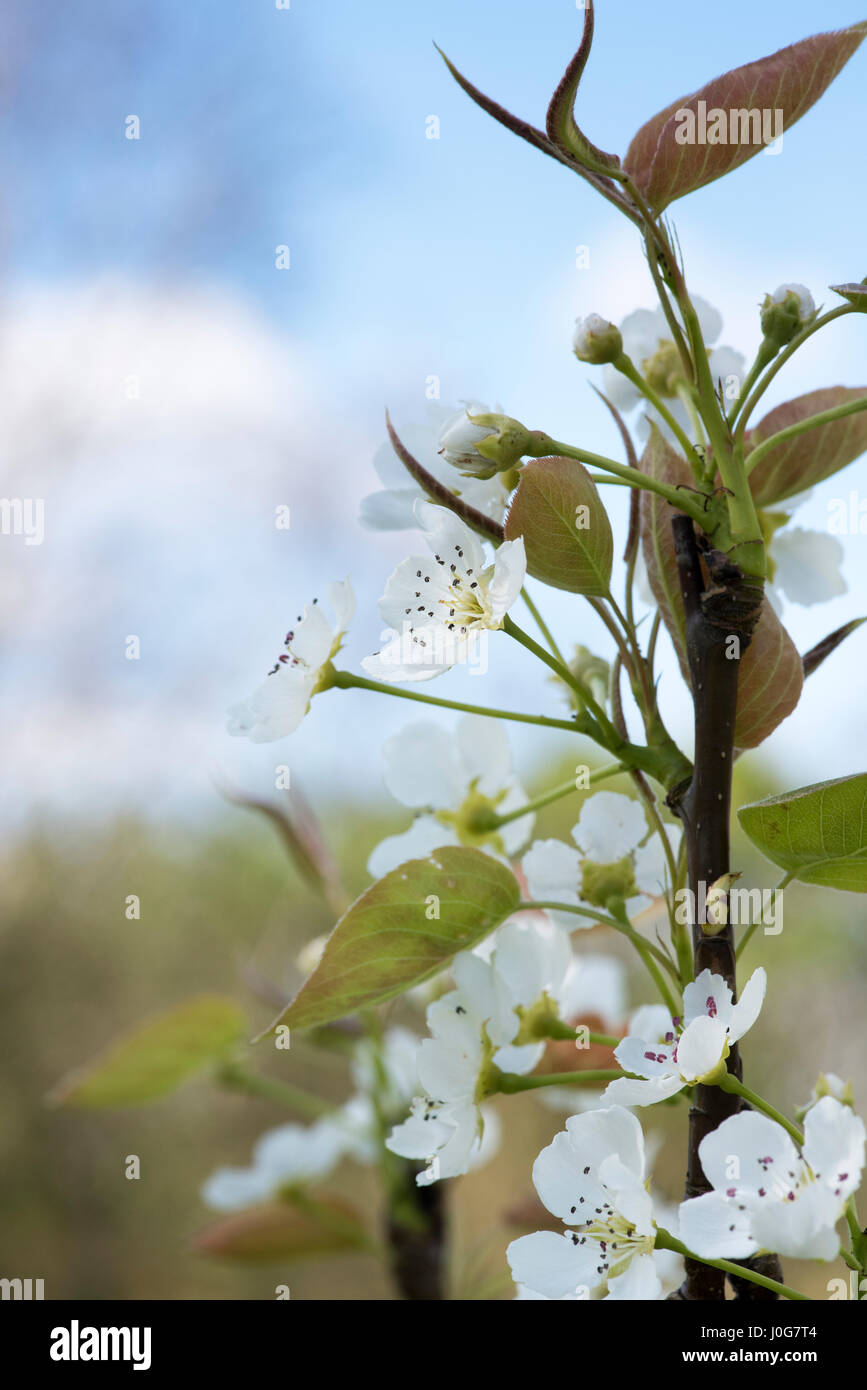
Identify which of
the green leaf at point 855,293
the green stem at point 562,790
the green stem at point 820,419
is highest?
the green leaf at point 855,293

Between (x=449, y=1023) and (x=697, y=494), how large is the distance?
0.59ft

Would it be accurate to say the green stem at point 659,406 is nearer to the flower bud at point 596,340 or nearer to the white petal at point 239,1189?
the flower bud at point 596,340

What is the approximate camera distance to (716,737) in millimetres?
312

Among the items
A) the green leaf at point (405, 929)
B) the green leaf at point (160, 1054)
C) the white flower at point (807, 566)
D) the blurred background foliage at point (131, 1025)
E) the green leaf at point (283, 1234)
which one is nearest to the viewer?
the green leaf at point (405, 929)

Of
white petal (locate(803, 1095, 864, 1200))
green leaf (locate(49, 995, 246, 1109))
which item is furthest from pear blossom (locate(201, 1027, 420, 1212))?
white petal (locate(803, 1095, 864, 1200))

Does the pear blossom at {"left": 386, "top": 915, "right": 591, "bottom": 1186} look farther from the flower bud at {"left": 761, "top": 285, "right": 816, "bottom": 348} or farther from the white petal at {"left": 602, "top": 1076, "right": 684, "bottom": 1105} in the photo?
the flower bud at {"left": 761, "top": 285, "right": 816, "bottom": 348}

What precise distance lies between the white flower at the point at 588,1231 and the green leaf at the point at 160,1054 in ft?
1.32

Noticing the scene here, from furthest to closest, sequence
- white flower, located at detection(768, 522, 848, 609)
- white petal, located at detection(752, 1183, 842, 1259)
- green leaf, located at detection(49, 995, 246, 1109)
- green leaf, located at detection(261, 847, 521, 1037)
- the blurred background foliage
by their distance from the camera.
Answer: the blurred background foliage
green leaf, located at detection(49, 995, 246, 1109)
white flower, located at detection(768, 522, 848, 609)
green leaf, located at detection(261, 847, 521, 1037)
white petal, located at detection(752, 1183, 842, 1259)

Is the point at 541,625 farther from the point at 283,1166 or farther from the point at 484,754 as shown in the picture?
the point at 283,1166

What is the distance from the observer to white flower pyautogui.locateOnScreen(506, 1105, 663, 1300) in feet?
0.93

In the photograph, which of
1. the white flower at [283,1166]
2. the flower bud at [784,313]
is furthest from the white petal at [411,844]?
the white flower at [283,1166]

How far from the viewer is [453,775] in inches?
17.7

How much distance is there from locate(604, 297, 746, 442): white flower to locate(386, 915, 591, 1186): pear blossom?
20 cm

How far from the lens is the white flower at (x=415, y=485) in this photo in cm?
37
